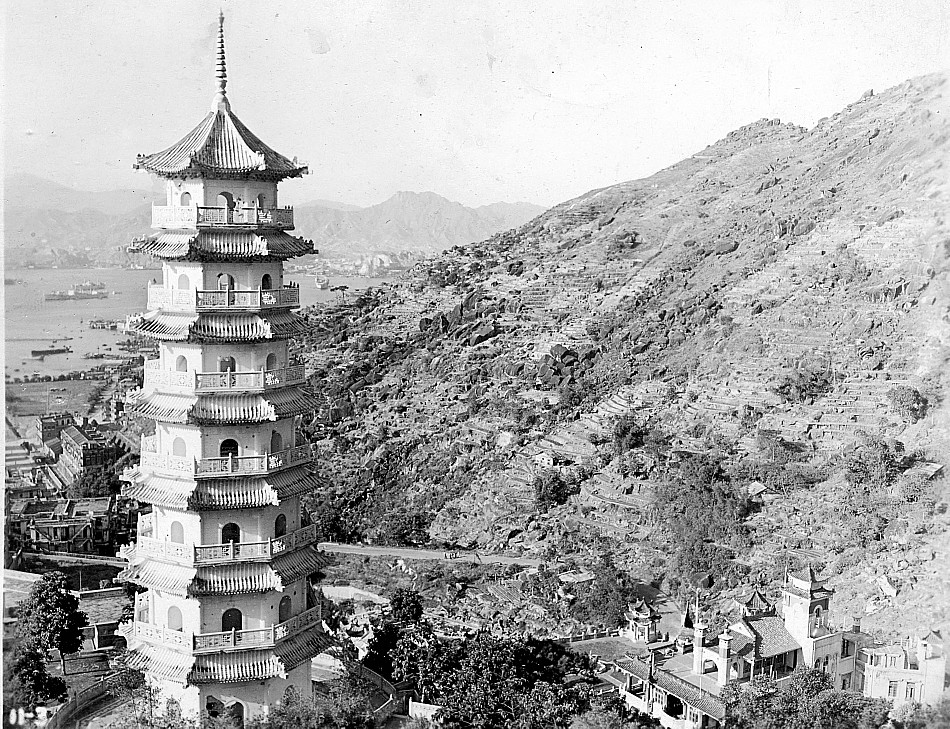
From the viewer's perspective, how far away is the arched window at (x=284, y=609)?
41.8 feet

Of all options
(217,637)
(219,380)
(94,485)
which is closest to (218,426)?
(219,380)

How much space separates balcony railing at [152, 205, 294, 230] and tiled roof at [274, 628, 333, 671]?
481 centimetres

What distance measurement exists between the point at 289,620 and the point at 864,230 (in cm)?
2325

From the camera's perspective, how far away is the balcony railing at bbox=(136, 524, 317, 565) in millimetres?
12156

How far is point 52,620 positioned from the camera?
15773 millimetres

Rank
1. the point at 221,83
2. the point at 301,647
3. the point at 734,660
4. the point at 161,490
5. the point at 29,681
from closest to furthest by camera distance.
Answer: the point at 161,490 → the point at 221,83 → the point at 301,647 → the point at 29,681 → the point at 734,660

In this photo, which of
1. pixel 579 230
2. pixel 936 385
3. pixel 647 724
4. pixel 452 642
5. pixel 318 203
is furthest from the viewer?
pixel 579 230

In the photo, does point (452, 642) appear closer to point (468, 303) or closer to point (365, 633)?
point (365, 633)

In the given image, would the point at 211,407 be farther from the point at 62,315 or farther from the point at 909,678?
the point at 62,315

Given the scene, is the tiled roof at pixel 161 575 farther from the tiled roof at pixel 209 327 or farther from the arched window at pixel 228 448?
the tiled roof at pixel 209 327

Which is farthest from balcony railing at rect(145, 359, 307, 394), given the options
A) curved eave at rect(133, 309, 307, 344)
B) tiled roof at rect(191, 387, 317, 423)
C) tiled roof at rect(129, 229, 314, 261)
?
tiled roof at rect(129, 229, 314, 261)

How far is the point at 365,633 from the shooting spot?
56.6 ft

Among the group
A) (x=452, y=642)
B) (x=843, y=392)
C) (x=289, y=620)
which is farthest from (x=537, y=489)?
(x=289, y=620)

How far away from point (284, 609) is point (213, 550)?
1277mm
